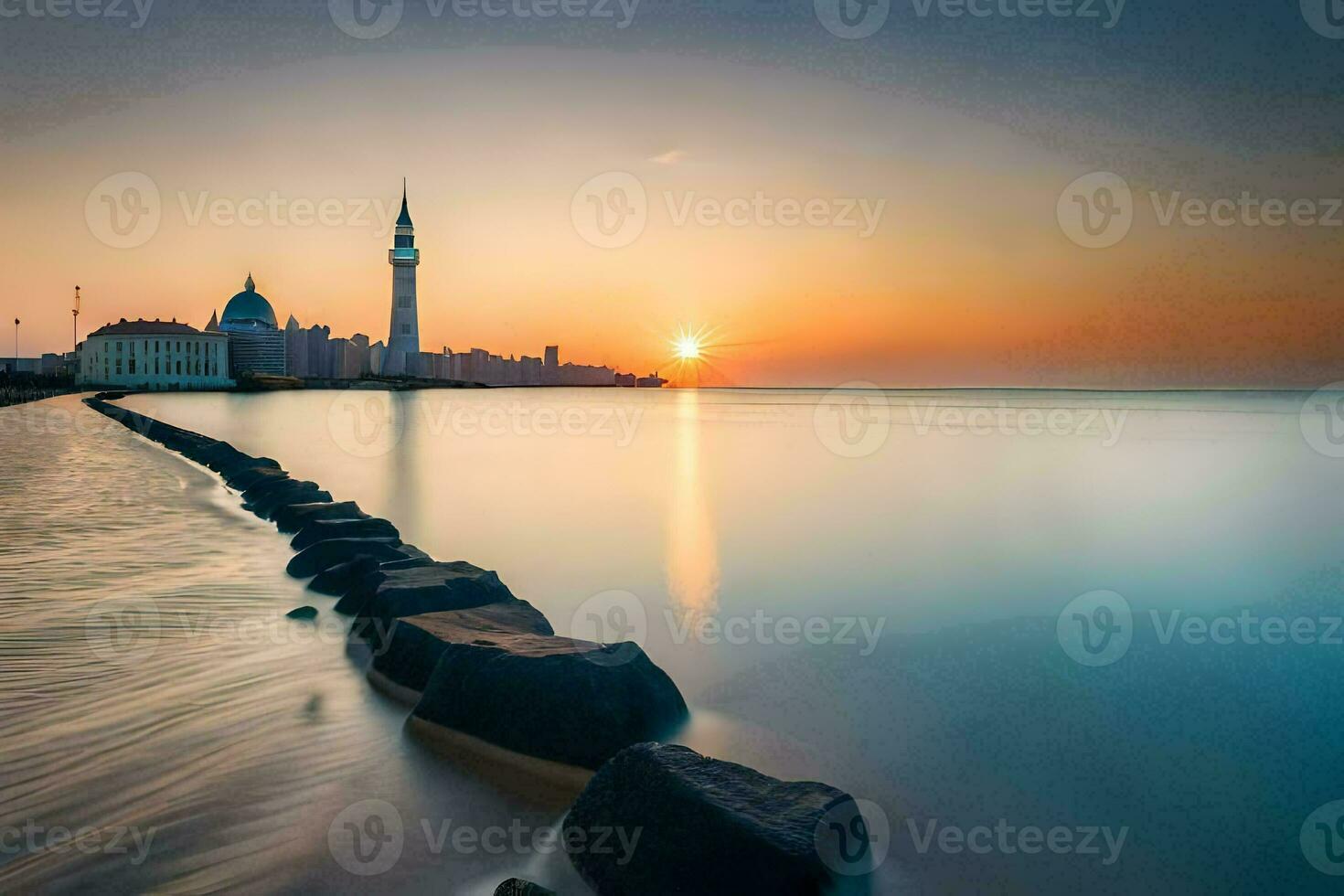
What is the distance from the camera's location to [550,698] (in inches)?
204

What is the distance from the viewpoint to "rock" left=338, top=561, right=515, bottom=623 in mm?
7211

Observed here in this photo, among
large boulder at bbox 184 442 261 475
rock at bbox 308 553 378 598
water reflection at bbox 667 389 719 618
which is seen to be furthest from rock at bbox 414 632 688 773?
large boulder at bbox 184 442 261 475

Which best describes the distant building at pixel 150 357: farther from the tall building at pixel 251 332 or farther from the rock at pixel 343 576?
the rock at pixel 343 576

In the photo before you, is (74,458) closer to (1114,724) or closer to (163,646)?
(163,646)

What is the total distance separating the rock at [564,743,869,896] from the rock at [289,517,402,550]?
24.4 feet

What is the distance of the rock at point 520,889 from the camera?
10.8 feet

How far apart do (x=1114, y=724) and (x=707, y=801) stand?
4543 millimetres

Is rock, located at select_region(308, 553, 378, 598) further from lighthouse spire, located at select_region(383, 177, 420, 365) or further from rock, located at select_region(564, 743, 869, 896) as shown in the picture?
lighthouse spire, located at select_region(383, 177, 420, 365)

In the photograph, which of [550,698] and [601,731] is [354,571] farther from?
A: [601,731]

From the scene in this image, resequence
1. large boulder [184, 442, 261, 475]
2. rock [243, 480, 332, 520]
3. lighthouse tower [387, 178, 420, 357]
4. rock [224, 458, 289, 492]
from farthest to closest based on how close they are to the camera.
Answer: lighthouse tower [387, 178, 420, 357]
large boulder [184, 442, 261, 475]
rock [224, 458, 289, 492]
rock [243, 480, 332, 520]

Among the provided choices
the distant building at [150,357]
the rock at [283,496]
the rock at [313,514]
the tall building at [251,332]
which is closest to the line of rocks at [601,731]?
the rock at [313,514]

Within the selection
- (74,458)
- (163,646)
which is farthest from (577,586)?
(74,458)

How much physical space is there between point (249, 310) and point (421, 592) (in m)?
155

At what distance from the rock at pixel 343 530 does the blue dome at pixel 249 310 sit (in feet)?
490
